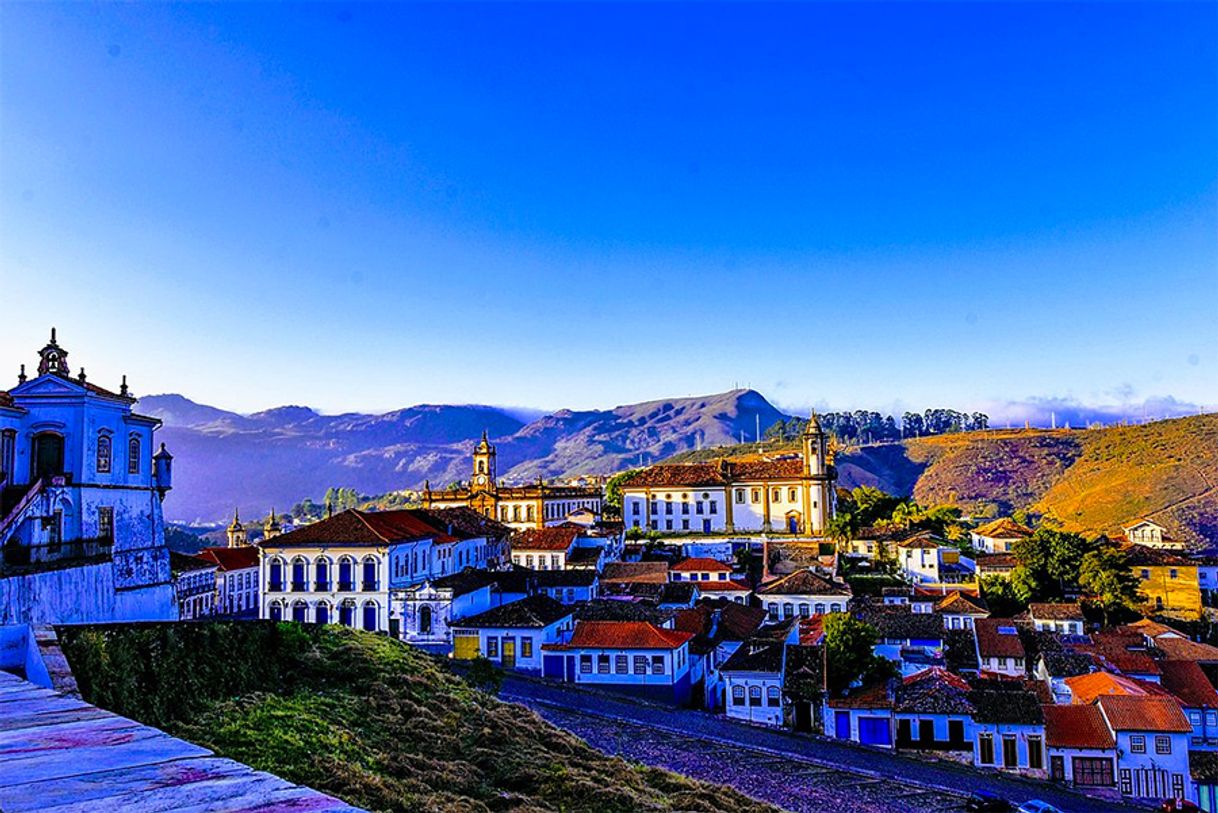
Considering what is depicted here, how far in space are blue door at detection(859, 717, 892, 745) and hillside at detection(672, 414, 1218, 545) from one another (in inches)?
2838

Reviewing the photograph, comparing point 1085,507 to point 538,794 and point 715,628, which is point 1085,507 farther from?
point 538,794

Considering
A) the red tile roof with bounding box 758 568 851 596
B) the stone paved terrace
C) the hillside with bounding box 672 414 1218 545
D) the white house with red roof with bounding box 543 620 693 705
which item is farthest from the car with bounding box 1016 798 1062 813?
the hillside with bounding box 672 414 1218 545

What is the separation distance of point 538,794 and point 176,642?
5331 millimetres

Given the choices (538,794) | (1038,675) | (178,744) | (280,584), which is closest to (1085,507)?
(1038,675)

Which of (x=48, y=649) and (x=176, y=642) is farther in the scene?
(x=176, y=642)

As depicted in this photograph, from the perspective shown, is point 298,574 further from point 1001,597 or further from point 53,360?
point 1001,597

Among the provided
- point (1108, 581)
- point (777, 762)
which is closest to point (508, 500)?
point (1108, 581)

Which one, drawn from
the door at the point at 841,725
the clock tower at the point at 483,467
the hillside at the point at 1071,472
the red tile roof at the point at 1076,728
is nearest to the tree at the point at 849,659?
the door at the point at 841,725

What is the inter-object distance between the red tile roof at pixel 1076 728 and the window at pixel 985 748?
1.47 m

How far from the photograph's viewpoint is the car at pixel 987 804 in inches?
792

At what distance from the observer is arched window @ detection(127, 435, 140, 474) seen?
1862 centimetres

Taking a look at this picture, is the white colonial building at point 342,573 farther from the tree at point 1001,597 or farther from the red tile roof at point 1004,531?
the red tile roof at point 1004,531

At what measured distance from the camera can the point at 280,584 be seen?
3466cm

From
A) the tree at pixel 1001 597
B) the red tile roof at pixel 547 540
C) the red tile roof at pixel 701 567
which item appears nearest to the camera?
the tree at pixel 1001 597
